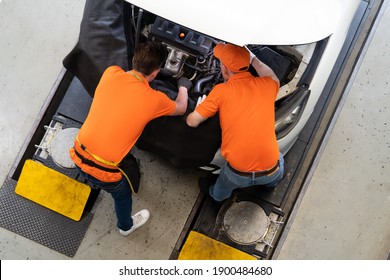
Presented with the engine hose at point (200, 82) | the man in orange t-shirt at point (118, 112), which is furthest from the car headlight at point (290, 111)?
the man in orange t-shirt at point (118, 112)

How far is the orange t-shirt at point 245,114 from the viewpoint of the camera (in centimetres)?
235

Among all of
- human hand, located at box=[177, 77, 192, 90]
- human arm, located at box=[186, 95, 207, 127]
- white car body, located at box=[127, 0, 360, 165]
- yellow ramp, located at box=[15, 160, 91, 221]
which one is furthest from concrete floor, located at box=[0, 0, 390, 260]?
white car body, located at box=[127, 0, 360, 165]

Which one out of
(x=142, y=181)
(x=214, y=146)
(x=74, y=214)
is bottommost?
(x=74, y=214)

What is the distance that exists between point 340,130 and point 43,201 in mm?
2100

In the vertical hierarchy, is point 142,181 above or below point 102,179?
below

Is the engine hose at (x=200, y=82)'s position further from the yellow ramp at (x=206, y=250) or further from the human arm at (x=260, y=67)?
the yellow ramp at (x=206, y=250)

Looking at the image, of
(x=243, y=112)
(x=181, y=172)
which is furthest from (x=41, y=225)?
(x=243, y=112)

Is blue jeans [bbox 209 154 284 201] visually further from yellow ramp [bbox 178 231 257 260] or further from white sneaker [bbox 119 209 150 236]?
white sneaker [bbox 119 209 150 236]

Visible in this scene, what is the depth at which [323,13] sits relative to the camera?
2.44 metres

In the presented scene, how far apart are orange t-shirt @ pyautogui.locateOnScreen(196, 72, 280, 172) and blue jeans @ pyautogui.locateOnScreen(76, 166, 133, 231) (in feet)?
2.06

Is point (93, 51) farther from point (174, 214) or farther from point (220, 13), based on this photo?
point (174, 214)

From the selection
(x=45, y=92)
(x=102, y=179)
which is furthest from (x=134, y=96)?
(x=45, y=92)

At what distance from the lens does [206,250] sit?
3.02 metres

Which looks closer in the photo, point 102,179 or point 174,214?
point 102,179
